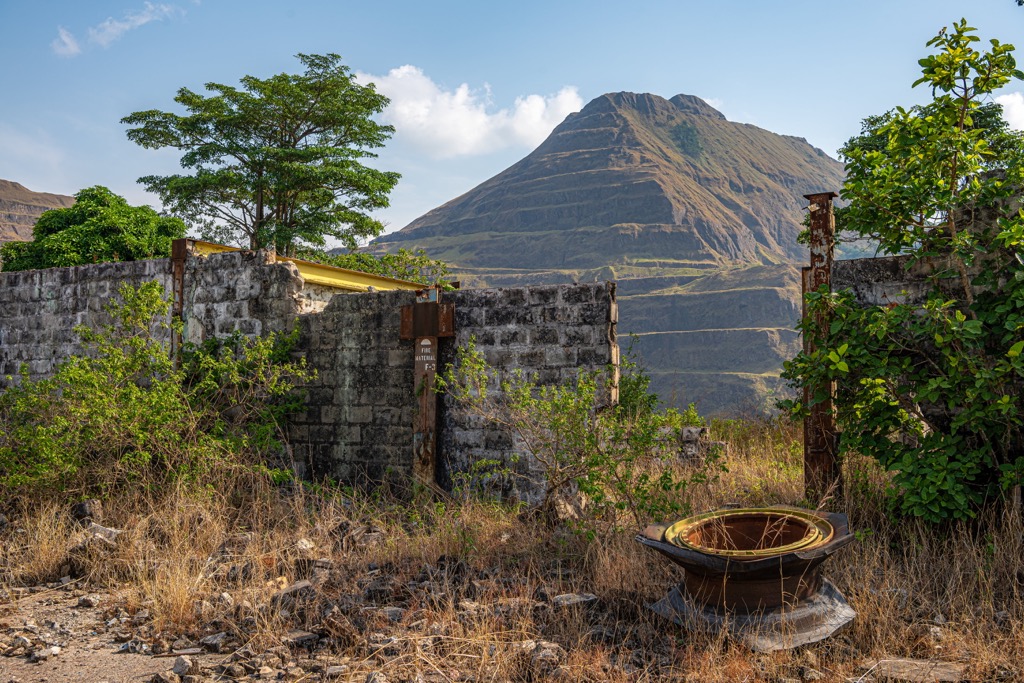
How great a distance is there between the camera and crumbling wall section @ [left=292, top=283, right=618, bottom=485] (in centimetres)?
686

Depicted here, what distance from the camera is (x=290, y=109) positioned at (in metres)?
28.9

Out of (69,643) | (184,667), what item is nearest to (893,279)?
(184,667)

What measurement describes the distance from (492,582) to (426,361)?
3171 millimetres

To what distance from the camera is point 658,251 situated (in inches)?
6491

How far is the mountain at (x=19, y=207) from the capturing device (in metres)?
58.2

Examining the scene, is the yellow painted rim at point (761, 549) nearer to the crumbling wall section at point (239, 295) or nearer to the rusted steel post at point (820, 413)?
the rusted steel post at point (820, 413)

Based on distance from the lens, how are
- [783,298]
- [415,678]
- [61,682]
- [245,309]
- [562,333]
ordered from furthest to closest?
[783,298]
[245,309]
[562,333]
[61,682]
[415,678]

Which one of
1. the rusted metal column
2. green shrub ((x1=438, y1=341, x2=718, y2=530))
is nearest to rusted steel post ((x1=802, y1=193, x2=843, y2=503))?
green shrub ((x1=438, y1=341, x2=718, y2=530))

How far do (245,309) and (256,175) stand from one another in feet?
68.3

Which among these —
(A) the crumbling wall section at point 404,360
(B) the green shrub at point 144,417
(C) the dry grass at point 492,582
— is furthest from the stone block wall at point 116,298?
(C) the dry grass at point 492,582

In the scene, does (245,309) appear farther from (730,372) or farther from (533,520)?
(730,372)

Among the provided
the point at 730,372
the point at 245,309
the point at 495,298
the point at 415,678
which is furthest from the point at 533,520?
the point at 730,372

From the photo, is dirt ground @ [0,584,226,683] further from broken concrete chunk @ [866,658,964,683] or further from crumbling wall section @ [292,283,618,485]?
broken concrete chunk @ [866,658,964,683]

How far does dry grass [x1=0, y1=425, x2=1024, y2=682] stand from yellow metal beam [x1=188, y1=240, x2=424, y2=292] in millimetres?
2918
